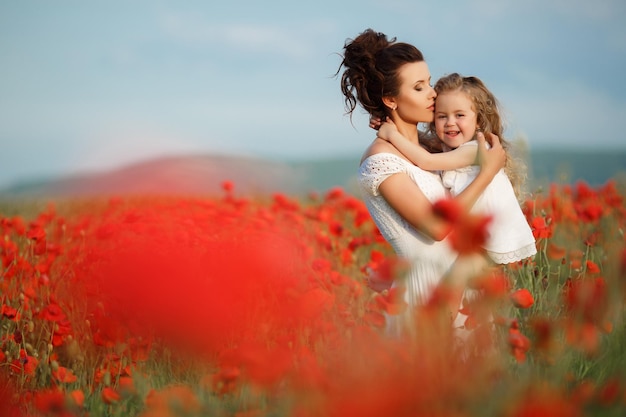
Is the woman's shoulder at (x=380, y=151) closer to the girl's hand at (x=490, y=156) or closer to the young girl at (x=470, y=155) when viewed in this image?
the young girl at (x=470, y=155)

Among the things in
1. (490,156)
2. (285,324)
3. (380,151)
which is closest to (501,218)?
(490,156)

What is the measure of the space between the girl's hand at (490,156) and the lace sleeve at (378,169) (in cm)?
32

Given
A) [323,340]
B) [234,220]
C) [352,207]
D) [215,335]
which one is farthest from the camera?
[352,207]

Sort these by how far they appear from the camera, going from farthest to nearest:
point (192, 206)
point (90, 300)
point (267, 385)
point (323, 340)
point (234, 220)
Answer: point (192, 206), point (234, 220), point (90, 300), point (323, 340), point (267, 385)

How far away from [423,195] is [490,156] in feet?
0.99

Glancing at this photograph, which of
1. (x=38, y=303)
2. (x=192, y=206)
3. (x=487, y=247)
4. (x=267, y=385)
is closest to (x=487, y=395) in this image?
(x=267, y=385)

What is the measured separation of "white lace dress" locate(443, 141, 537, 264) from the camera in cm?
285

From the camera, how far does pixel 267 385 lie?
1641 mm

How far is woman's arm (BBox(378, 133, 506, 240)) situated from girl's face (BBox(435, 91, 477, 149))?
0.13 metres

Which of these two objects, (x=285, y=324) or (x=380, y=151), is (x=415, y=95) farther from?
(x=285, y=324)

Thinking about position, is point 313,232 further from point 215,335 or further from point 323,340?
point 323,340

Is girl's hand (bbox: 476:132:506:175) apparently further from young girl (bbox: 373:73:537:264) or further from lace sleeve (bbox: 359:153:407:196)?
lace sleeve (bbox: 359:153:407:196)

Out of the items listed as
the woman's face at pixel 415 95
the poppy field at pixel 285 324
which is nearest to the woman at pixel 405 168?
the woman's face at pixel 415 95

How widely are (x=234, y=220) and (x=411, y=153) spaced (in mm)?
1737
